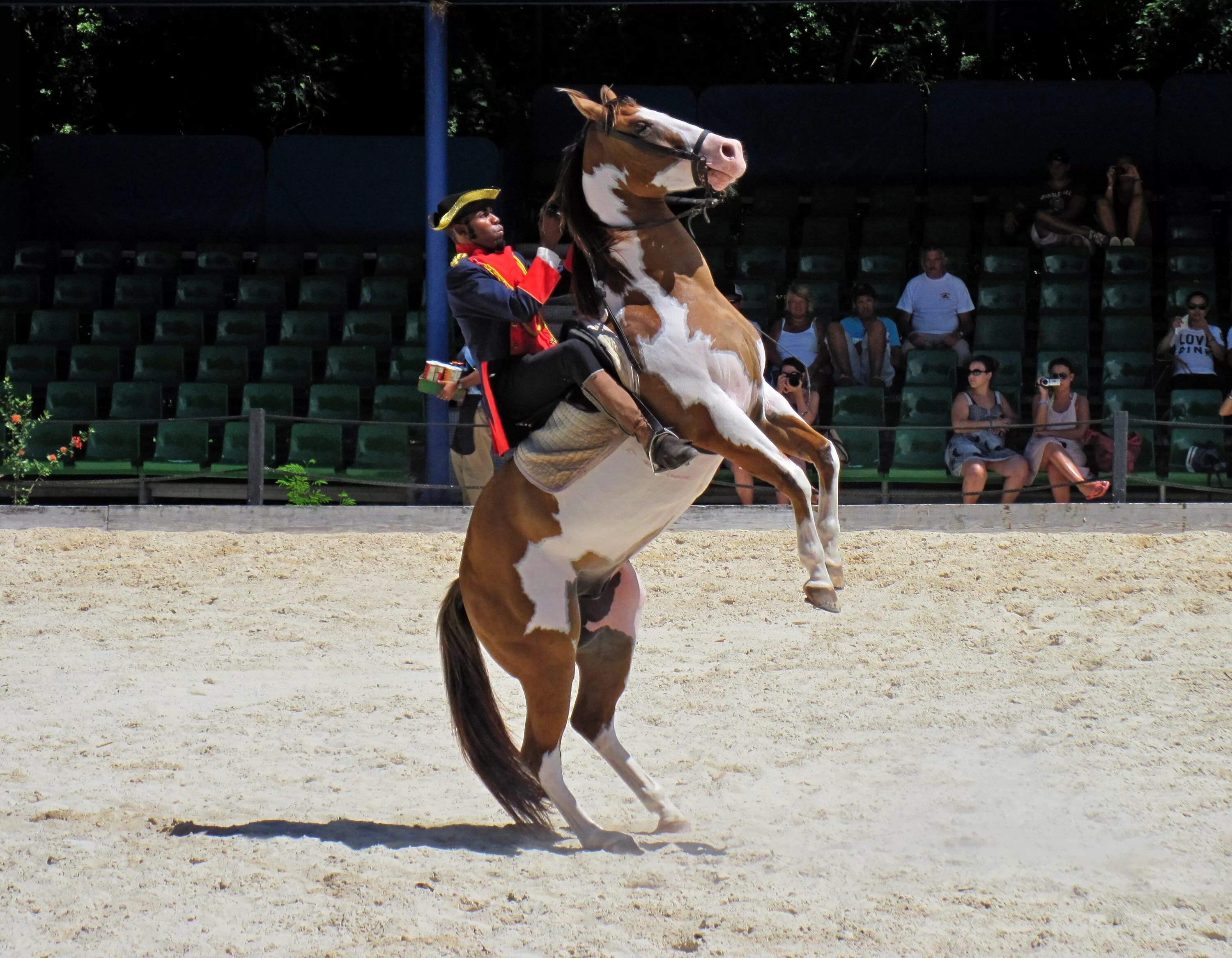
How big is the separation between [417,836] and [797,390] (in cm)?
548

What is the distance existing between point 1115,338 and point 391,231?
7.08 meters

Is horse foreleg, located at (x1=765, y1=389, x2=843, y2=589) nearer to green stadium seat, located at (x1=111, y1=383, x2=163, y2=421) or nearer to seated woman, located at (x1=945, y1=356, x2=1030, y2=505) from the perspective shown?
seated woman, located at (x1=945, y1=356, x2=1030, y2=505)

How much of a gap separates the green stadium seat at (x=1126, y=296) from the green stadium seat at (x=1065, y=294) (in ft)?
0.54

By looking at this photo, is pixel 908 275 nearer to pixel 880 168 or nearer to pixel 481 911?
pixel 880 168

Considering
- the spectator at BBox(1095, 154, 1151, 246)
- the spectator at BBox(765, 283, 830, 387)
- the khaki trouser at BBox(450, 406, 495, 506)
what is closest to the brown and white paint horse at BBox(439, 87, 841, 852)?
the khaki trouser at BBox(450, 406, 495, 506)

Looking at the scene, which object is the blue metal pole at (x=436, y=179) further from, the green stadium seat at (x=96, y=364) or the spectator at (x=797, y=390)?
the green stadium seat at (x=96, y=364)

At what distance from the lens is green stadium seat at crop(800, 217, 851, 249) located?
13531 millimetres

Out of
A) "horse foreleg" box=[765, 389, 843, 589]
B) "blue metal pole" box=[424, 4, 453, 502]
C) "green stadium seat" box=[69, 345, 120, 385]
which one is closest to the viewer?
"horse foreleg" box=[765, 389, 843, 589]

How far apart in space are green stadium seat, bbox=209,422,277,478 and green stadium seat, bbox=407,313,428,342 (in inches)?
87.0

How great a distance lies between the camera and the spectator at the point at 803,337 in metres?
10.7

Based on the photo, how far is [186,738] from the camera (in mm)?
6043

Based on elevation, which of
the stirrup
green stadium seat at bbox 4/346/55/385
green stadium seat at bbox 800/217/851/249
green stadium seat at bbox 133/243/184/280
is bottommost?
the stirrup

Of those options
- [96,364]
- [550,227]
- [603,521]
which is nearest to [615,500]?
[603,521]

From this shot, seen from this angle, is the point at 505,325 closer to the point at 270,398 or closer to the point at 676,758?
the point at 676,758
